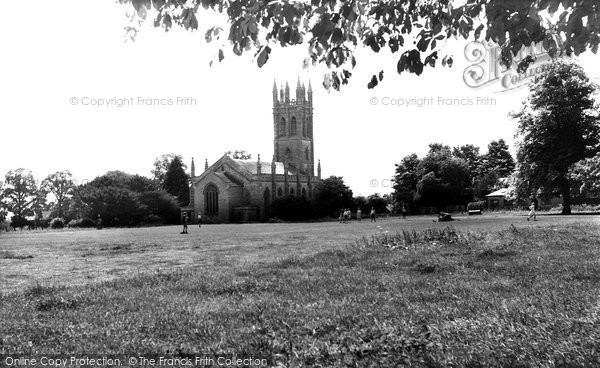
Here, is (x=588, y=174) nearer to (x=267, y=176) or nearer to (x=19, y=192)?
(x=267, y=176)

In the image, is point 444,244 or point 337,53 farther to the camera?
point 444,244

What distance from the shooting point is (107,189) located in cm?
7362

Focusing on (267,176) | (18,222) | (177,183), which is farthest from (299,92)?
(18,222)

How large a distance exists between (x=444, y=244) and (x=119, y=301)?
9623mm

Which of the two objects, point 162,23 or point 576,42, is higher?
point 162,23

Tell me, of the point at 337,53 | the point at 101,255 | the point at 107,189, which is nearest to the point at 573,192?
the point at 101,255

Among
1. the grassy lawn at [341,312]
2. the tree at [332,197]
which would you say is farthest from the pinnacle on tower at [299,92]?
the grassy lawn at [341,312]

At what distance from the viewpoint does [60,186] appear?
111 meters

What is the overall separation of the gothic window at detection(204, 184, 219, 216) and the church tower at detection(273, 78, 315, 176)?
20267 millimetres

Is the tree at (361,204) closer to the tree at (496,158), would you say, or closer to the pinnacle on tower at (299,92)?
the pinnacle on tower at (299,92)

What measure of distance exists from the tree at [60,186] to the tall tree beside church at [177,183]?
22.6 meters

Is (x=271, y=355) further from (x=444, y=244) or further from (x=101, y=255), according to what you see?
(x=101, y=255)

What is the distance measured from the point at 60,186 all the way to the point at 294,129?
52459 millimetres

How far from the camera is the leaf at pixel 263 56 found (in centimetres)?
599
